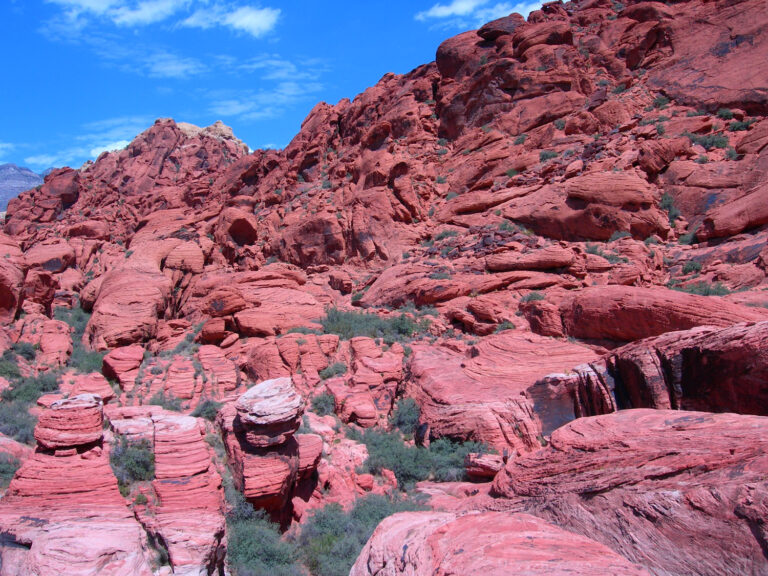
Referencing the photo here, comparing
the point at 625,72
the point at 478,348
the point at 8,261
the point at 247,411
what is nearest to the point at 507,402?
the point at 478,348

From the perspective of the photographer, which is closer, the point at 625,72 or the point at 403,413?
the point at 403,413

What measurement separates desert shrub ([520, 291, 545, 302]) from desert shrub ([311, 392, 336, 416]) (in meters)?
7.26

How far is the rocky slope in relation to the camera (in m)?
4.82

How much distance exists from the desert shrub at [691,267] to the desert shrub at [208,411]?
15713 mm

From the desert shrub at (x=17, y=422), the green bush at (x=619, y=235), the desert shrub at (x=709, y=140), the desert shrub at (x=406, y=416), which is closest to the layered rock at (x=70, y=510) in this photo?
the desert shrub at (x=17, y=422)

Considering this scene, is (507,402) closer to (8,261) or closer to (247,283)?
(247,283)

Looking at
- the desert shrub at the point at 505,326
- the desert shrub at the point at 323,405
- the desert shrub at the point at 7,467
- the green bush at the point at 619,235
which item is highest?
the green bush at the point at 619,235

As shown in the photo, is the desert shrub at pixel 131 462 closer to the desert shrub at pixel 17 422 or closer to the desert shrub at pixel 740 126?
the desert shrub at pixel 17 422

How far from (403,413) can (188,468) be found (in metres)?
5.39

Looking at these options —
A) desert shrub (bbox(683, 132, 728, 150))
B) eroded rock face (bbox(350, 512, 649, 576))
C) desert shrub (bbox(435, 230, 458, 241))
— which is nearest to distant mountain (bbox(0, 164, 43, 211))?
desert shrub (bbox(435, 230, 458, 241))

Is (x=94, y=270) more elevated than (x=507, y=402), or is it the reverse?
(x=94, y=270)

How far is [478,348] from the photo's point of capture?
490 inches

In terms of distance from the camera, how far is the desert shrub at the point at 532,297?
14859 mm

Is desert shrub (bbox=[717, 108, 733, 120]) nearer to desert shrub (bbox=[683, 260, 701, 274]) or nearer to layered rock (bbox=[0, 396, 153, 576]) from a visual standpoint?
desert shrub (bbox=[683, 260, 701, 274])
